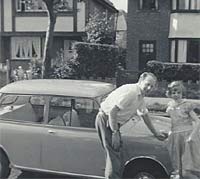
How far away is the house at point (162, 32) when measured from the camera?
21.8m

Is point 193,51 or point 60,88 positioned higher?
point 193,51

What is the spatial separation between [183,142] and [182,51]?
17977 millimetres

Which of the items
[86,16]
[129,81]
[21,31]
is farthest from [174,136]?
[21,31]

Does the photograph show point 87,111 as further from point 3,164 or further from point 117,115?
point 3,164

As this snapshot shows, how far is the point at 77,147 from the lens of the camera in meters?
5.21

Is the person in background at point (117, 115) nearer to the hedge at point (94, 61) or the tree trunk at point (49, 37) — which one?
the tree trunk at point (49, 37)

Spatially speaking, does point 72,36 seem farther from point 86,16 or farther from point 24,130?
point 24,130

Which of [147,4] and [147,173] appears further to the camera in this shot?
[147,4]

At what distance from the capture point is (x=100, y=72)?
20062mm

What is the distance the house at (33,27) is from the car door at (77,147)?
2105 centimetres

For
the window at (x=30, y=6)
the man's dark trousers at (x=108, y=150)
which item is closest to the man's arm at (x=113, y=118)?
the man's dark trousers at (x=108, y=150)

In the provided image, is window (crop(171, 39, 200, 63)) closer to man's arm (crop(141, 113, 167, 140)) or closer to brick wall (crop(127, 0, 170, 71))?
brick wall (crop(127, 0, 170, 71))

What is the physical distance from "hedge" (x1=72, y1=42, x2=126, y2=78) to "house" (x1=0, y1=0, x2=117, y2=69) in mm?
6311

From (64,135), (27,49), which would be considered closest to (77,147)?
(64,135)
